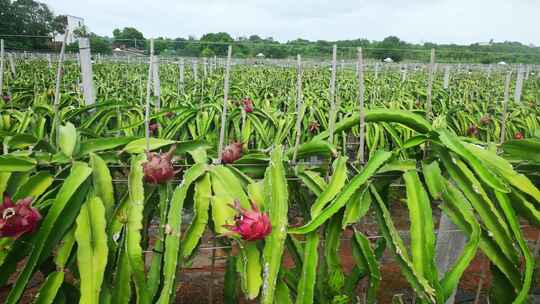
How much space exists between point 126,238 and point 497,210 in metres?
0.84

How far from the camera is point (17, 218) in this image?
833 millimetres

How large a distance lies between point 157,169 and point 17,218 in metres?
0.29

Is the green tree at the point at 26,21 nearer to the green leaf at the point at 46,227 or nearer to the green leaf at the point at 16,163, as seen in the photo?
the green leaf at the point at 16,163

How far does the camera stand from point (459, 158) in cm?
100

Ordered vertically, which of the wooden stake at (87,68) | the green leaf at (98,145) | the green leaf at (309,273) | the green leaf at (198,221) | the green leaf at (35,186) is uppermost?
the wooden stake at (87,68)

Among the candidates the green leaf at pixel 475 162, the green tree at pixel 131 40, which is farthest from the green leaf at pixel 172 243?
the green tree at pixel 131 40

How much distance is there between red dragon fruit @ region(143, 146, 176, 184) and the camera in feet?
3.10

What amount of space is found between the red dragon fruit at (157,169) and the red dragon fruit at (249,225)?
0.65ft

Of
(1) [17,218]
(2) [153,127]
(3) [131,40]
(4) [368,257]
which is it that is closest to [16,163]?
(1) [17,218]

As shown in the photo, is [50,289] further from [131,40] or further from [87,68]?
[131,40]

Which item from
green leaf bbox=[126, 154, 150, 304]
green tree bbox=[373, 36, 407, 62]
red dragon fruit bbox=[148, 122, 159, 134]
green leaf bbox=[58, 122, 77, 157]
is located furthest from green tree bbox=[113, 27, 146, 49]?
green tree bbox=[373, 36, 407, 62]

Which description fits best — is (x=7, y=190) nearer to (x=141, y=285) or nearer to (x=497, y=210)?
(x=141, y=285)

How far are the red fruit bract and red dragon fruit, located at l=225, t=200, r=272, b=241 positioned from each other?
1.33ft

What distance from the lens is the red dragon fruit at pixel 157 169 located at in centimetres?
95
